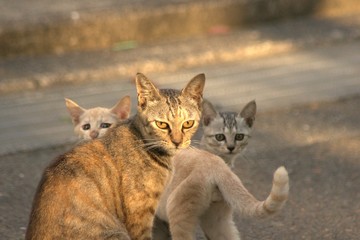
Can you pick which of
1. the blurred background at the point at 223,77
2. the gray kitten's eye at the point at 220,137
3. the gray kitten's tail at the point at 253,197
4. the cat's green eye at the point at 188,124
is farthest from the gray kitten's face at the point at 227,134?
the gray kitten's tail at the point at 253,197

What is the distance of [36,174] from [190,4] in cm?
420

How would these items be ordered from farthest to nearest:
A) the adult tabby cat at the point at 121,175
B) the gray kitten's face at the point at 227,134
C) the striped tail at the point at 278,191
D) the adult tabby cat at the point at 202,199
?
the gray kitten's face at the point at 227,134 < the adult tabby cat at the point at 202,199 < the adult tabby cat at the point at 121,175 < the striped tail at the point at 278,191

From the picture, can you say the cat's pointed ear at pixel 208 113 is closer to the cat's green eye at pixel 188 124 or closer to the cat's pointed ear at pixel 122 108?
the cat's pointed ear at pixel 122 108

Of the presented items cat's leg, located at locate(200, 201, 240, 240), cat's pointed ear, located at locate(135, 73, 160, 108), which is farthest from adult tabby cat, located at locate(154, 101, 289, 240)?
cat's pointed ear, located at locate(135, 73, 160, 108)

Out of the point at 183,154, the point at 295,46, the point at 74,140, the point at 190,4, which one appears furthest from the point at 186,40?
the point at 183,154

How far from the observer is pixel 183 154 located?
6469 mm

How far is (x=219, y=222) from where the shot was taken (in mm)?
6477

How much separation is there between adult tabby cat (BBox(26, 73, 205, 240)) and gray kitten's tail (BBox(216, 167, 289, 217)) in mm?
410

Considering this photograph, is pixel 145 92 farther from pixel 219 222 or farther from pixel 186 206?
pixel 219 222

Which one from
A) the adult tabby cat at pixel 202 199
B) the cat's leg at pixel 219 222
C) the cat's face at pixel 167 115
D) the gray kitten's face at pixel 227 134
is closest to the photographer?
the adult tabby cat at pixel 202 199

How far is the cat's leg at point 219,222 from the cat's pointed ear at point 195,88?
0.74m

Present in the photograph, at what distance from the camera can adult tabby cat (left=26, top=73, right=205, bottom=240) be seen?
217 inches

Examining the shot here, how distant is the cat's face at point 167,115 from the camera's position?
6195mm

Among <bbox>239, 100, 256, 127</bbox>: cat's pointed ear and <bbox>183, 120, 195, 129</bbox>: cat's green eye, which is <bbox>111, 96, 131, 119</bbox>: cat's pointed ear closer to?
<bbox>239, 100, 256, 127</bbox>: cat's pointed ear
